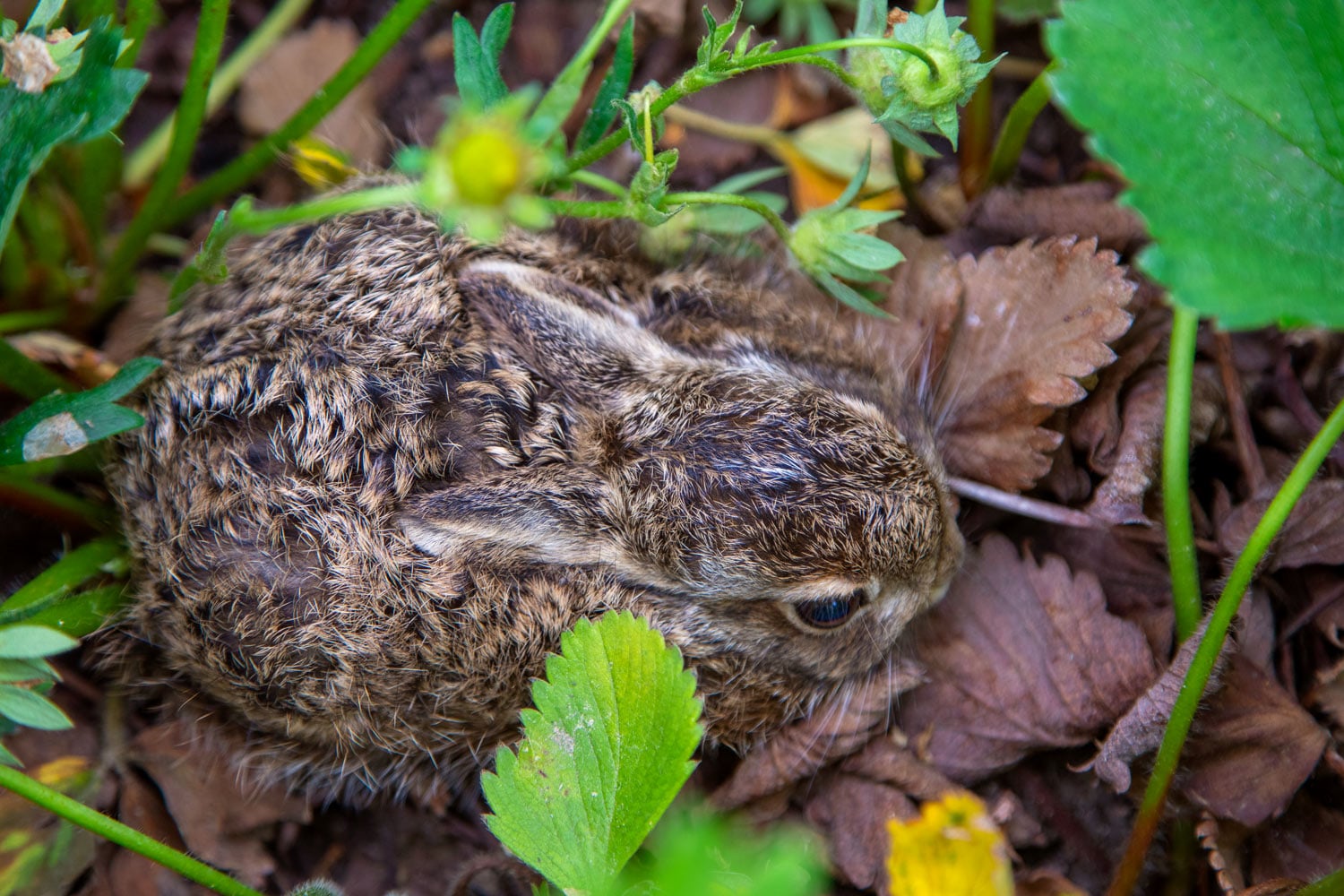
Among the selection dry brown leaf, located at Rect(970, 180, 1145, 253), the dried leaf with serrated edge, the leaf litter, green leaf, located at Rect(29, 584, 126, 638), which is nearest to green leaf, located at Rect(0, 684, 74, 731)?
green leaf, located at Rect(29, 584, 126, 638)

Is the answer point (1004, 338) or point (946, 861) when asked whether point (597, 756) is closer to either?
point (946, 861)

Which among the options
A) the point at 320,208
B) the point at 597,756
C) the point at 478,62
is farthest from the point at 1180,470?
the point at 320,208

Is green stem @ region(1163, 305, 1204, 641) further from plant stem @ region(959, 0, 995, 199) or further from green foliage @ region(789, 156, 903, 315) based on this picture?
plant stem @ region(959, 0, 995, 199)

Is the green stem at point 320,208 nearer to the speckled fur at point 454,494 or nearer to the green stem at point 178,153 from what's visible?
the speckled fur at point 454,494

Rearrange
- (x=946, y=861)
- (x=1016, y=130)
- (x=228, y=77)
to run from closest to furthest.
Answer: (x=946, y=861), (x=1016, y=130), (x=228, y=77)

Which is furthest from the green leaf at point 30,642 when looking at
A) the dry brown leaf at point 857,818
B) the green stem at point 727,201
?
the dry brown leaf at point 857,818
